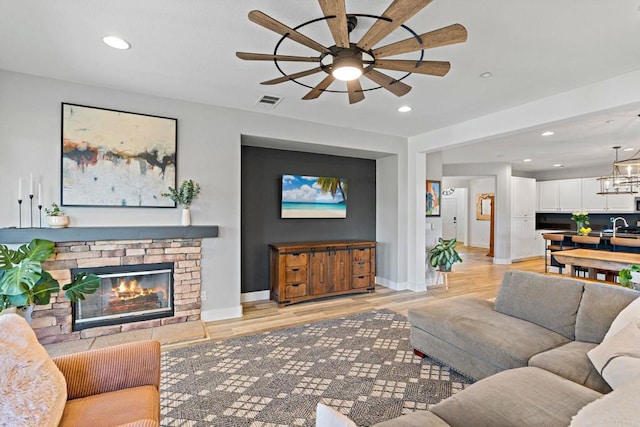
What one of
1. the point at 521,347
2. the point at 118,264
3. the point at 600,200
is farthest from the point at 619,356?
the point at 600,200

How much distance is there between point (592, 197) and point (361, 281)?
306 inches

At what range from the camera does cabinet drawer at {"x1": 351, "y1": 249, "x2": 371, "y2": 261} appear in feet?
16.6

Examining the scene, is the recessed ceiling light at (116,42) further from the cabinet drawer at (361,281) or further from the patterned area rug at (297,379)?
the cabinet drawer at (361,281)

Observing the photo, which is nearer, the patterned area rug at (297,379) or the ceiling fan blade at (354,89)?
the patterned area rug at (297,379)

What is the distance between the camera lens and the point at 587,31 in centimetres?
230

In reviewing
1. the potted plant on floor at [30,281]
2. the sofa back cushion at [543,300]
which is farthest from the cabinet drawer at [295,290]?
the sofa back cushion at [543,300]

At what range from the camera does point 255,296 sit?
4.84 m

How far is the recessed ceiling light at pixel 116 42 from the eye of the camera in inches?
95.2

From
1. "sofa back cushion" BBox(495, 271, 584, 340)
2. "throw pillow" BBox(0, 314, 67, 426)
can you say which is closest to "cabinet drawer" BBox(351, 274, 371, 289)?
"sofa back cushion" BBox(495, 271, 584, 340)

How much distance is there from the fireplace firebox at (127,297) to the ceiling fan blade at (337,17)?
3.11 m

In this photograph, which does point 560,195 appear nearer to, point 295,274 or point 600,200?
point 600,200

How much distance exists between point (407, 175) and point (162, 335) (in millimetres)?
4244

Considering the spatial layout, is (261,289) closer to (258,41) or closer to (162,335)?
(162,335)

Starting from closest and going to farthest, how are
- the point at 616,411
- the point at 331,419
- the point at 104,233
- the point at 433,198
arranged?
the point at 331,419 < the point at 616,411 < the point at 104,233 < the point at 433,198
